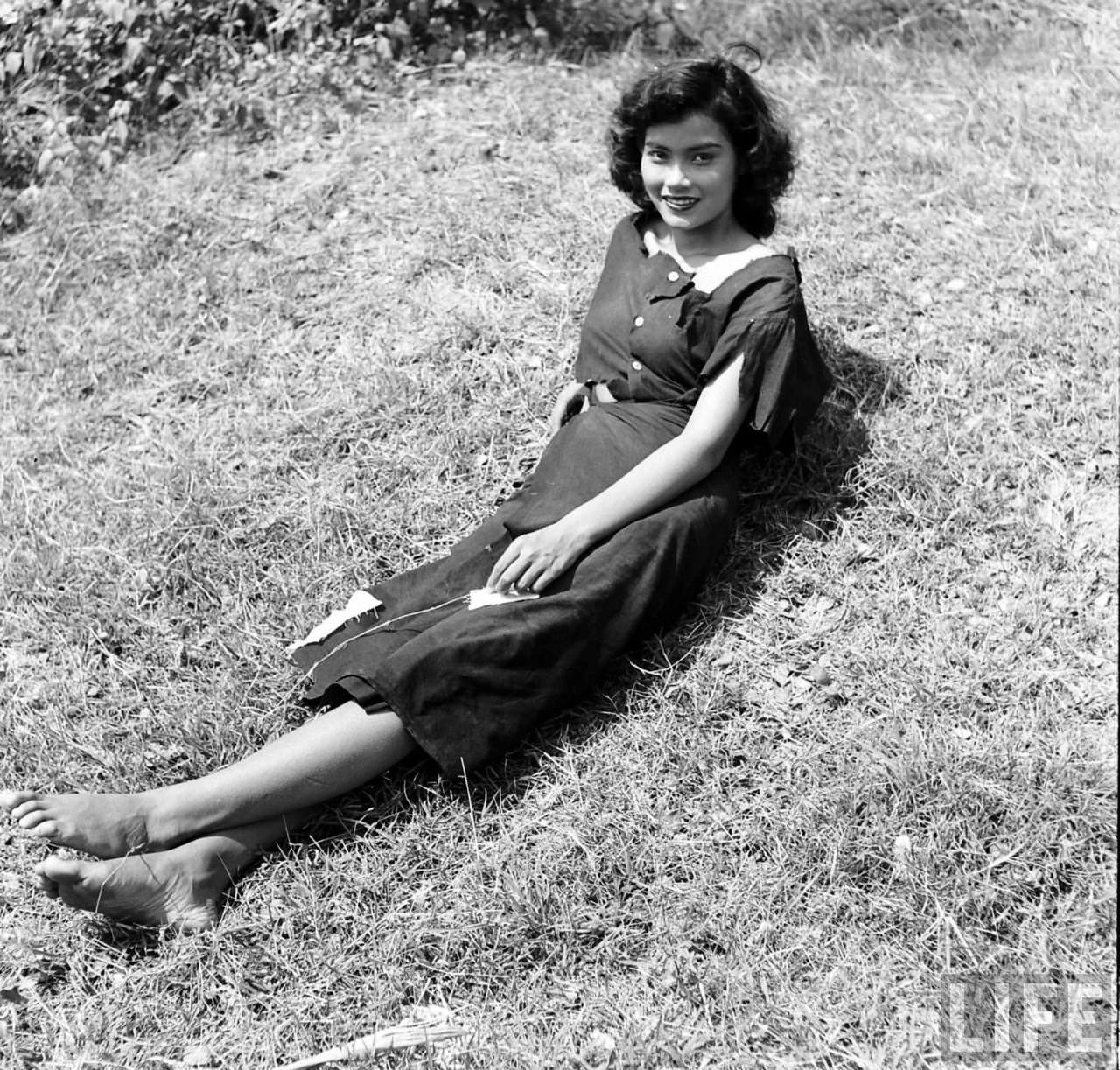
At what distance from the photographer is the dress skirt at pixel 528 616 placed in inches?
116

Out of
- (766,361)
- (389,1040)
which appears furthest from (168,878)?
(766,361)

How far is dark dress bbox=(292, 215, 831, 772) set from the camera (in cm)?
297

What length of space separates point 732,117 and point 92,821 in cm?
232

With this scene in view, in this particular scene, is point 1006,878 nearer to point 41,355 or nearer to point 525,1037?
point 525,1037

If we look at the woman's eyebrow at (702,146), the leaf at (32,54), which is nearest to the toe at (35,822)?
the woman's eyebrow at (702,146)

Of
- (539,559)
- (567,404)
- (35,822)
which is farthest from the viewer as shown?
(567,404)

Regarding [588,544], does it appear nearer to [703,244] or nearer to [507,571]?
[507,571]

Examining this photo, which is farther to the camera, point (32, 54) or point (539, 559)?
point (32, 54)

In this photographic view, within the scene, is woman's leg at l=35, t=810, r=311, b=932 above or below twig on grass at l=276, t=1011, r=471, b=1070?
above

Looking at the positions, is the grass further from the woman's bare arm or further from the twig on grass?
the woman's bare arm

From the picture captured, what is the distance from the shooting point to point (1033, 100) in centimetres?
517

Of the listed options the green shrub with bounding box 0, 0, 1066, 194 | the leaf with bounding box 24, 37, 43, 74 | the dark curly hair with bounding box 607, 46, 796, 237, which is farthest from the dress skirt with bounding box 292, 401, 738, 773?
the leaf with bounding box 24, 37, 43, 74

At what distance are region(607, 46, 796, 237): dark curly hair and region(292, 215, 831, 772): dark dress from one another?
0.96ft

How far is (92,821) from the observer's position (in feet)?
9.18
